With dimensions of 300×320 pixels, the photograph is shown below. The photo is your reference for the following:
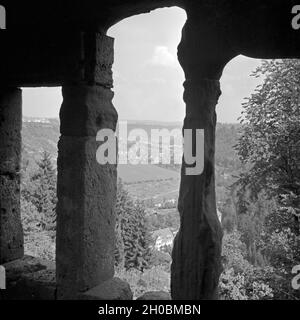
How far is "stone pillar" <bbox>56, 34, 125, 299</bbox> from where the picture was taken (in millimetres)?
3873

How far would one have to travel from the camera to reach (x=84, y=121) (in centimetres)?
384

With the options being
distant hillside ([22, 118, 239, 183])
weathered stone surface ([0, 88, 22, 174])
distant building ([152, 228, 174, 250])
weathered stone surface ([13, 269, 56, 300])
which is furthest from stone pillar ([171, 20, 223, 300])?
distant building ([152, 228, 174, 250])

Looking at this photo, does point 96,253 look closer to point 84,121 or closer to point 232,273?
point 84,121

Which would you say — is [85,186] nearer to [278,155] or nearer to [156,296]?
[156,296]

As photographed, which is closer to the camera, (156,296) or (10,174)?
(156,296)

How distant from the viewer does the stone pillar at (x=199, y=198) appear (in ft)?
10.2

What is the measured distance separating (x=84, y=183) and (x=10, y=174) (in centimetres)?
134

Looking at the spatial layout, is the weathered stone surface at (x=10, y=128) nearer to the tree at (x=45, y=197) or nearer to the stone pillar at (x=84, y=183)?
the stone pillar at (x=84, y=183)

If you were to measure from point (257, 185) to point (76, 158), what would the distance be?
6.98 metres

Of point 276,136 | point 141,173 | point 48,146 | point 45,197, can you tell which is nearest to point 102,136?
point 276,136

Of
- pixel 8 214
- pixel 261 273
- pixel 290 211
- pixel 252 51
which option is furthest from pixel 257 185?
pixel 252 51

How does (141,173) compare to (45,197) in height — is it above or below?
above

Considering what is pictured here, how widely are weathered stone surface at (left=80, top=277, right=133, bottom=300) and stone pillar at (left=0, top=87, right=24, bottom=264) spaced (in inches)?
53.9

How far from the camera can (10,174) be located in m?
4.81
